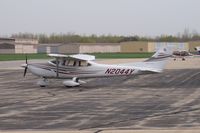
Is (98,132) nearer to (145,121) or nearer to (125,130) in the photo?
→ (125,130)

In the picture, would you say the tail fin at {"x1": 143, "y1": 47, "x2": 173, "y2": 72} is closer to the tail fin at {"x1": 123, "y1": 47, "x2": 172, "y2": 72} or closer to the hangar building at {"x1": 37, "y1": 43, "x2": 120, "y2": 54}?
the tail fin at {"x1": 123, "y1": 47, "x2": 172, "y2": 72}

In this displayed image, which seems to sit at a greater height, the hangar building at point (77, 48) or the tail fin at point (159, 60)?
the tail fin at point (159, 60)

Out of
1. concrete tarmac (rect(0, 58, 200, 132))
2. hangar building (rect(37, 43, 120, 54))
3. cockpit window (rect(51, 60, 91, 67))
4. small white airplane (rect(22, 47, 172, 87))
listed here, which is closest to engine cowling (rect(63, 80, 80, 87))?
small white airplane (rect(22, 47, 172, 87))

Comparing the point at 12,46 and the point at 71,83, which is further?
the point at 12,46

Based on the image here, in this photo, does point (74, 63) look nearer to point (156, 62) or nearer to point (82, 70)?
point (82, 70)

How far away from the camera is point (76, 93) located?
21.7m

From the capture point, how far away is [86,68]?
25.1m

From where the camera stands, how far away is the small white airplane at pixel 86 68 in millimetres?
24609

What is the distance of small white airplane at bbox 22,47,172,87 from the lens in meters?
24.6

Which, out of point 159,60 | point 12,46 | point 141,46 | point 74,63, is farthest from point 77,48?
point 159,60

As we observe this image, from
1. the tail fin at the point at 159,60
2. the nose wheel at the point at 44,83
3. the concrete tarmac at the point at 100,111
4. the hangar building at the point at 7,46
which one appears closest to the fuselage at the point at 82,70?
the nose wheel at the point at 44,83

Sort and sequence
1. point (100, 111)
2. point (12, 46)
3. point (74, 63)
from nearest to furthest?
point (100, 111) < point (74, 63) < point (12, 46)

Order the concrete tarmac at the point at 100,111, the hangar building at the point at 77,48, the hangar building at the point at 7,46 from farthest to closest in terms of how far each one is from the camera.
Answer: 1. the hangar building at the point at 77,48
2. the hangar building at the point at 7,46
3. the concrete tarmac at the point at 100,111

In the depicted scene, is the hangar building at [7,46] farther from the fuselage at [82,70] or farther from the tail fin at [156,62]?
the tail fin at [156,62]
